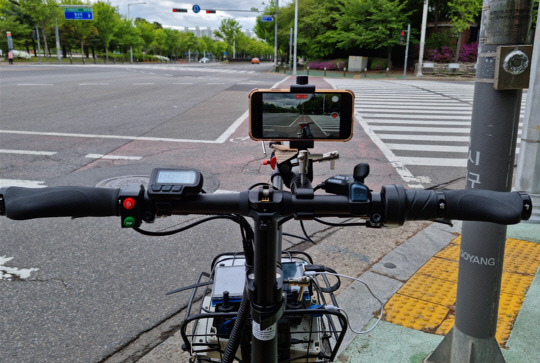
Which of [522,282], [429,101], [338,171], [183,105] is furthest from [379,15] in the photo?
[522,282]

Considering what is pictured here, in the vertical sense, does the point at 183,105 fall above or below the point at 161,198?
below

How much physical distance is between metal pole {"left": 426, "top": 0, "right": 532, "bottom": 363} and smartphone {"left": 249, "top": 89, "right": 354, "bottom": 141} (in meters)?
0.92

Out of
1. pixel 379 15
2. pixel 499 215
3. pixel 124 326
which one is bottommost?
pixel 124 326

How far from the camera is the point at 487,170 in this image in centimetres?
229

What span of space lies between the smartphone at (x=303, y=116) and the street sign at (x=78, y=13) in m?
59.5

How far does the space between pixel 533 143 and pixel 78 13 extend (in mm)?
59194

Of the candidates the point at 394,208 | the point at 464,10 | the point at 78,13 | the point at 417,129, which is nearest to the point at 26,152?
the point at 394,208

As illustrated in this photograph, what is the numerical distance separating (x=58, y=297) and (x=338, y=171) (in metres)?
4.79

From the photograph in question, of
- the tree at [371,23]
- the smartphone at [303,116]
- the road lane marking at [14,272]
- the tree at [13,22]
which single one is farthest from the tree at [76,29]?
the smartphone at [303,116]

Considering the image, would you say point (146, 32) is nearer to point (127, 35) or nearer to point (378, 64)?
point (127, 35)

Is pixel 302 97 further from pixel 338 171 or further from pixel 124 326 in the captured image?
pixel 338 171

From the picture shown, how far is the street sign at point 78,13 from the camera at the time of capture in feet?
177

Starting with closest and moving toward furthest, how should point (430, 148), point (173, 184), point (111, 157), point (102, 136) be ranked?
point (173, 184), point (111, 157), point (430, 148), point (102, 136)

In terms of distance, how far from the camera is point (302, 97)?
1.70 m
